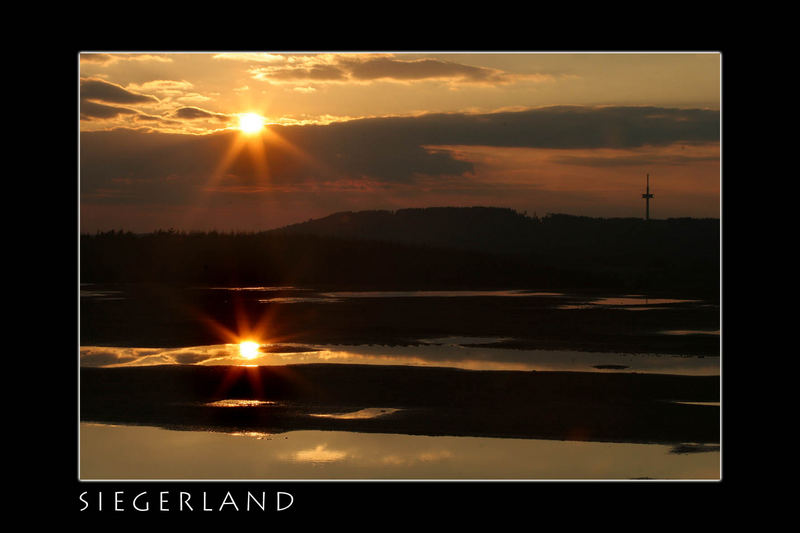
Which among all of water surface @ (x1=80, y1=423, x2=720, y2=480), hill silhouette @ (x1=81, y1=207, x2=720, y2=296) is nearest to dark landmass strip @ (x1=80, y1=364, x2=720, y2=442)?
water surface @ (x1=80, y1=423, x2=720, y2=480)

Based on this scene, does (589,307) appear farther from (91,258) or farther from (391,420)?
(91,258)

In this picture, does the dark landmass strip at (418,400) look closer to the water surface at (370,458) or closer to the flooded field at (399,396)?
the flooded field at (399,396)

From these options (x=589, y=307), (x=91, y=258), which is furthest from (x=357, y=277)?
(x=589, y=307)

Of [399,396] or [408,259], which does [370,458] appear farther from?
[408,259]

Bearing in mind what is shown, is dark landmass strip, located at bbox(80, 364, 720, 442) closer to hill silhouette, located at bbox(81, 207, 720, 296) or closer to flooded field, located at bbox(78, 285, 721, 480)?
flooded field, located at bbox(78, 285, 721, 480)

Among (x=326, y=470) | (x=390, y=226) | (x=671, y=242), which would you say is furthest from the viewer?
(x=671, y=242)

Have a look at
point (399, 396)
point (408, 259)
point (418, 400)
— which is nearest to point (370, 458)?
point (418, 400)
